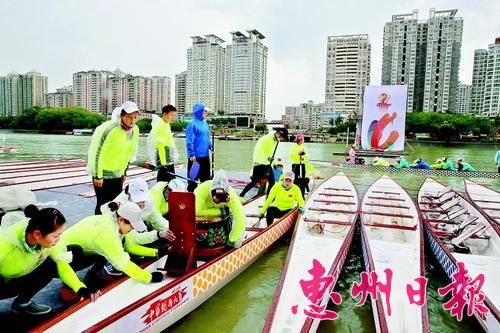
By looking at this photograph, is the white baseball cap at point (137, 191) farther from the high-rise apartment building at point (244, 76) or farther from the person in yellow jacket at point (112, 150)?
Answer: the high-rise apartment building at point (244, 76)

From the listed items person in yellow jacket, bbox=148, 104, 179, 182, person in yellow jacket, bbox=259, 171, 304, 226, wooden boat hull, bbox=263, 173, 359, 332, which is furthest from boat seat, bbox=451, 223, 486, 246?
person in yellow jacket, bbox=148, 104, 179, 182

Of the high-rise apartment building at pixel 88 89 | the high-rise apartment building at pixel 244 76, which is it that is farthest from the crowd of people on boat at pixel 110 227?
the high-rise apartment building at pixel 244 76

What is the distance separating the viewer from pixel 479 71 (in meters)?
88.4

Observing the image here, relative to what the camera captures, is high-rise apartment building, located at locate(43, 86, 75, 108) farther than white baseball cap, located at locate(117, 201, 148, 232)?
Yes

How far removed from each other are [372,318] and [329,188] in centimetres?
503

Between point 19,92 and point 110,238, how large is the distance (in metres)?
94.6

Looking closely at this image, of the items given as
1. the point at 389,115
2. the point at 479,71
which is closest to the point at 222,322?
the point at 389,115

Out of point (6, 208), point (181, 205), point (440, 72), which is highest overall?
point (440, 72)

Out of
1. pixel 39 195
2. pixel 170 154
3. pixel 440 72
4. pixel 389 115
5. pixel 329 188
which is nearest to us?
pixel 170 154

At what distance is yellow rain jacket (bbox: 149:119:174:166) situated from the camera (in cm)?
516

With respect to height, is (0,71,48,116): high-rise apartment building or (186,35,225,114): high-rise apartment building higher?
(186,35,225,114): high-rise apartment building

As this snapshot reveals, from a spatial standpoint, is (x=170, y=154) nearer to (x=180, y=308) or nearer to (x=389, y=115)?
(x=180, y=308)

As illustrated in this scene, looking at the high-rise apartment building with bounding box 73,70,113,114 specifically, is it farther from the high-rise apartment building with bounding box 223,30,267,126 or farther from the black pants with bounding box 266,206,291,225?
the black pants with bounding box 266,206,291,225

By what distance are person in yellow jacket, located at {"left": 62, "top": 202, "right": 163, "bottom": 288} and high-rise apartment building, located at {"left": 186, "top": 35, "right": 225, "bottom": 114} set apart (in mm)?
95316
